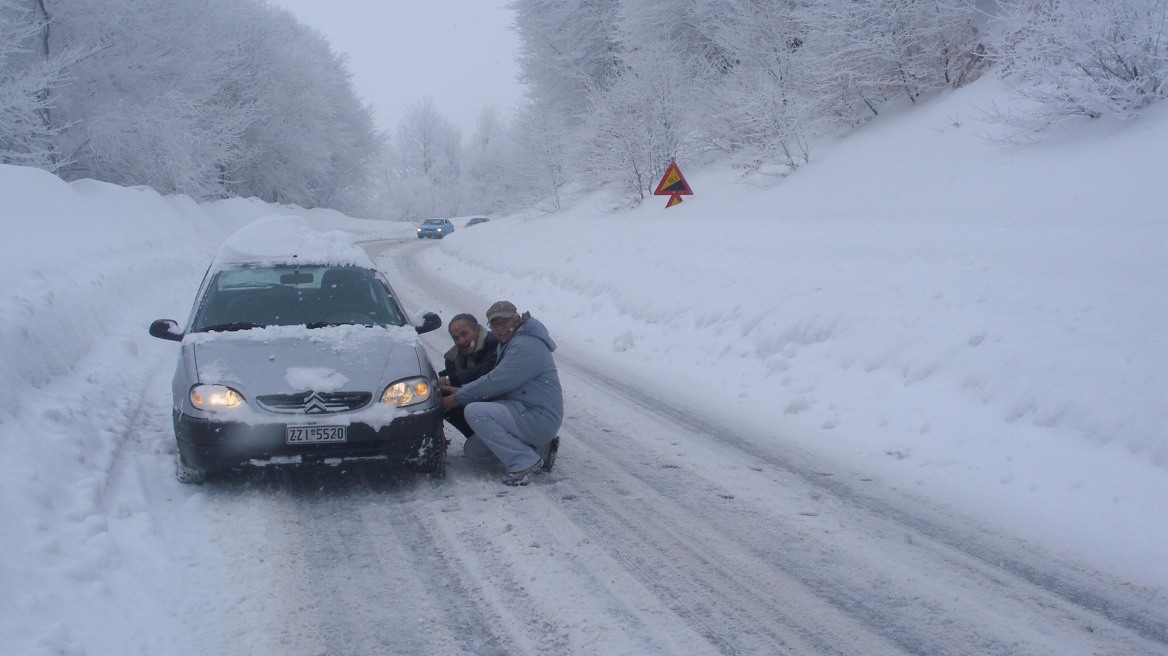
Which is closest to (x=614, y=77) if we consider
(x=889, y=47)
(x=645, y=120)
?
(x=645, y=120)

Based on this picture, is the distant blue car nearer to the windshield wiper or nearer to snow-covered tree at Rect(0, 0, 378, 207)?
snow-covered tree at Rect(0, 0, 378, 207)

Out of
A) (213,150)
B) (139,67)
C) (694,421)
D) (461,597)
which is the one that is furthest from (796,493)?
(213,150)

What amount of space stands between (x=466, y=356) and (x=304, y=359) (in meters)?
1.30

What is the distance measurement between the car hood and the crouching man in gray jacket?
493 mm

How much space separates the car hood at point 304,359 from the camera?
5.33 meters

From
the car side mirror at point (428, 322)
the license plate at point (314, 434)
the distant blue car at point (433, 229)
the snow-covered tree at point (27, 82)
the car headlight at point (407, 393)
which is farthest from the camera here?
the distant blue car at point (433, 229)

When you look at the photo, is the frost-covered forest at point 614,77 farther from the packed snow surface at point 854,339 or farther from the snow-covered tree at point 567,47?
the packed snow surface at point 854,339

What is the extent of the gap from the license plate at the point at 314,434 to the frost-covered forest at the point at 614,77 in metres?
10.3

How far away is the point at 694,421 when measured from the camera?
7.66 meters

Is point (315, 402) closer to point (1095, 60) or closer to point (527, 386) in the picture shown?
point (527, 386)

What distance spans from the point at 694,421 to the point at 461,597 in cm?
397

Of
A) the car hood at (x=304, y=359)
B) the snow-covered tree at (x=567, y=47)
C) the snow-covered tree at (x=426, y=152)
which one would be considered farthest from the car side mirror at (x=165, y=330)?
the snow-covered tree at (x=426, y=152)

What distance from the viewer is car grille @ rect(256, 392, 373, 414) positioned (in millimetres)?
5219

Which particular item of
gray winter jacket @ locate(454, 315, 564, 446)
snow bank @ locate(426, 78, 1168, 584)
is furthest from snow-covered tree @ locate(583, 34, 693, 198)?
gray winter jacket @ locate(454, 315, 564, 446)
